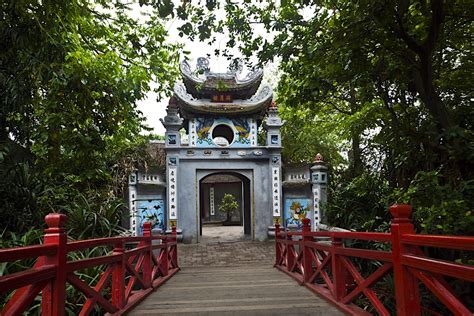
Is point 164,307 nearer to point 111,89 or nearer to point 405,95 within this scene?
point 111,89

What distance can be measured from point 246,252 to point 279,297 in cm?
565

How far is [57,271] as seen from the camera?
2.15 metres

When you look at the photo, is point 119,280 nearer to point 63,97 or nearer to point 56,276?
point 56,276

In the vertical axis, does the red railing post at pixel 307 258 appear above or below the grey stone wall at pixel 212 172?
below

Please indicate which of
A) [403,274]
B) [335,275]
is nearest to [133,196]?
[335,275]

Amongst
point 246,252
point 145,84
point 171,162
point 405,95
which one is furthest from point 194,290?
point 171,162

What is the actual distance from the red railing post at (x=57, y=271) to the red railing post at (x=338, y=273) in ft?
7.68

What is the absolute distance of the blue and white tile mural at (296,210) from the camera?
10.9m

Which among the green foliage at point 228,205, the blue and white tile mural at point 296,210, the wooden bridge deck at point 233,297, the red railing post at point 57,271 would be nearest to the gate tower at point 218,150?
the blue and white tile mural at point 296,210

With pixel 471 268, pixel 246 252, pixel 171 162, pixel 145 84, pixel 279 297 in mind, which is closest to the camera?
pixel 471 268

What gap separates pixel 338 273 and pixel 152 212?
7.49 m

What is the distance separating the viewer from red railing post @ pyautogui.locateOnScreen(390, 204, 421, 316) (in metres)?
2.33

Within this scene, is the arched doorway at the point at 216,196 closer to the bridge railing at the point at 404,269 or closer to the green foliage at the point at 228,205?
the green foliage at the point at 228,205

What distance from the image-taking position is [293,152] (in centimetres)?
1271
